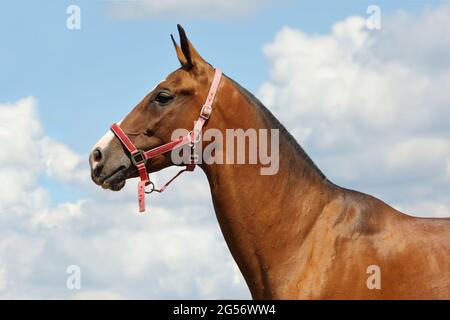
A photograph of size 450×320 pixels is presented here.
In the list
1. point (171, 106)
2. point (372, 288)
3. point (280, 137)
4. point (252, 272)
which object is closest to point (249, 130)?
point (280, 137)

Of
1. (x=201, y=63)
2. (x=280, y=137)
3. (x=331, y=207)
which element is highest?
(x=201, y=63)

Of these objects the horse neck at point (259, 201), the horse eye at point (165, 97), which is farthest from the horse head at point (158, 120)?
the horse neck at point (259, 201)

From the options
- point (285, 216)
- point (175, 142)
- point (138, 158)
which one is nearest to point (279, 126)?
point (285, 216)

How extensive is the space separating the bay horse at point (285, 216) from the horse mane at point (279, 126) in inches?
0.6

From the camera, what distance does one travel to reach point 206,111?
800cm

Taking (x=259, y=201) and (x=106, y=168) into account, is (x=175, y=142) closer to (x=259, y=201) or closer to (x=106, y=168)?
(x=106, y=168)

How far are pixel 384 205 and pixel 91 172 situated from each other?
3621mm

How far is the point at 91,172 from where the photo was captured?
8258mm

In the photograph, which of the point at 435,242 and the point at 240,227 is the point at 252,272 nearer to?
the point at 240,227

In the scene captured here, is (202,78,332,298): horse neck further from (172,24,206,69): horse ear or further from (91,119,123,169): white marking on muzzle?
(91,119,123,169): white marking on muzzle

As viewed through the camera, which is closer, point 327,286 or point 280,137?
point 327,286

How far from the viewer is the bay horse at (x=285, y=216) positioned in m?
7.62

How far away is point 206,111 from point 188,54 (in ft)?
2.56

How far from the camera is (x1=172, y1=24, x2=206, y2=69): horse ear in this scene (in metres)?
8.12
